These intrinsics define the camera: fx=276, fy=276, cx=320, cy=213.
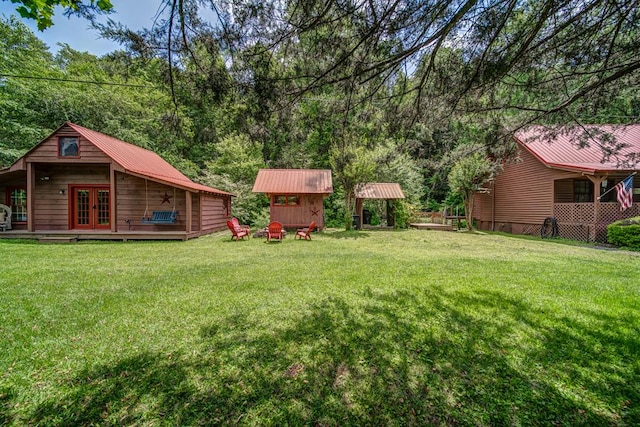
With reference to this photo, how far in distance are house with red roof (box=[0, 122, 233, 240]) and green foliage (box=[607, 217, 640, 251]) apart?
16.3m

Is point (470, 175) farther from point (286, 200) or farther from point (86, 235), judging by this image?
point (86, 235)

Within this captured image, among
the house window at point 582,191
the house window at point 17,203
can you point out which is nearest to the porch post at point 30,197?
the house window at point 17,203

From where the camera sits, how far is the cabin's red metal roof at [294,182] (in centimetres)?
1501

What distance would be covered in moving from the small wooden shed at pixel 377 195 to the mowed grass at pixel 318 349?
465 inches

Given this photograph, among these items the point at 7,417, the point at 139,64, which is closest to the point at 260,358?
the point at 7,417

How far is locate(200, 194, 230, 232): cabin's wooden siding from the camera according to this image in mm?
13599

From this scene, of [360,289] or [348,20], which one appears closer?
[348,20]

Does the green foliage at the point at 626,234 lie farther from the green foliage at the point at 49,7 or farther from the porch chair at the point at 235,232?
the green foliage at the point at 49,7

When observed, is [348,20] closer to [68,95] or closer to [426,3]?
[426,3]

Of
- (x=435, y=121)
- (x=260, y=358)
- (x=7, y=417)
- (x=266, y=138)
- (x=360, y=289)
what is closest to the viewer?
(x=7, y=417)

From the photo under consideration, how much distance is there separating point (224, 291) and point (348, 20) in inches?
169

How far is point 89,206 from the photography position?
40.7ft

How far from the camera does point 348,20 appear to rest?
11.0ft

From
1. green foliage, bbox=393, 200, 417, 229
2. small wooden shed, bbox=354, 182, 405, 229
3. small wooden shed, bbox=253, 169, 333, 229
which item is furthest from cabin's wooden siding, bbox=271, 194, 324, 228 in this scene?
green foliage, bbox=393, 200, 417, 229
